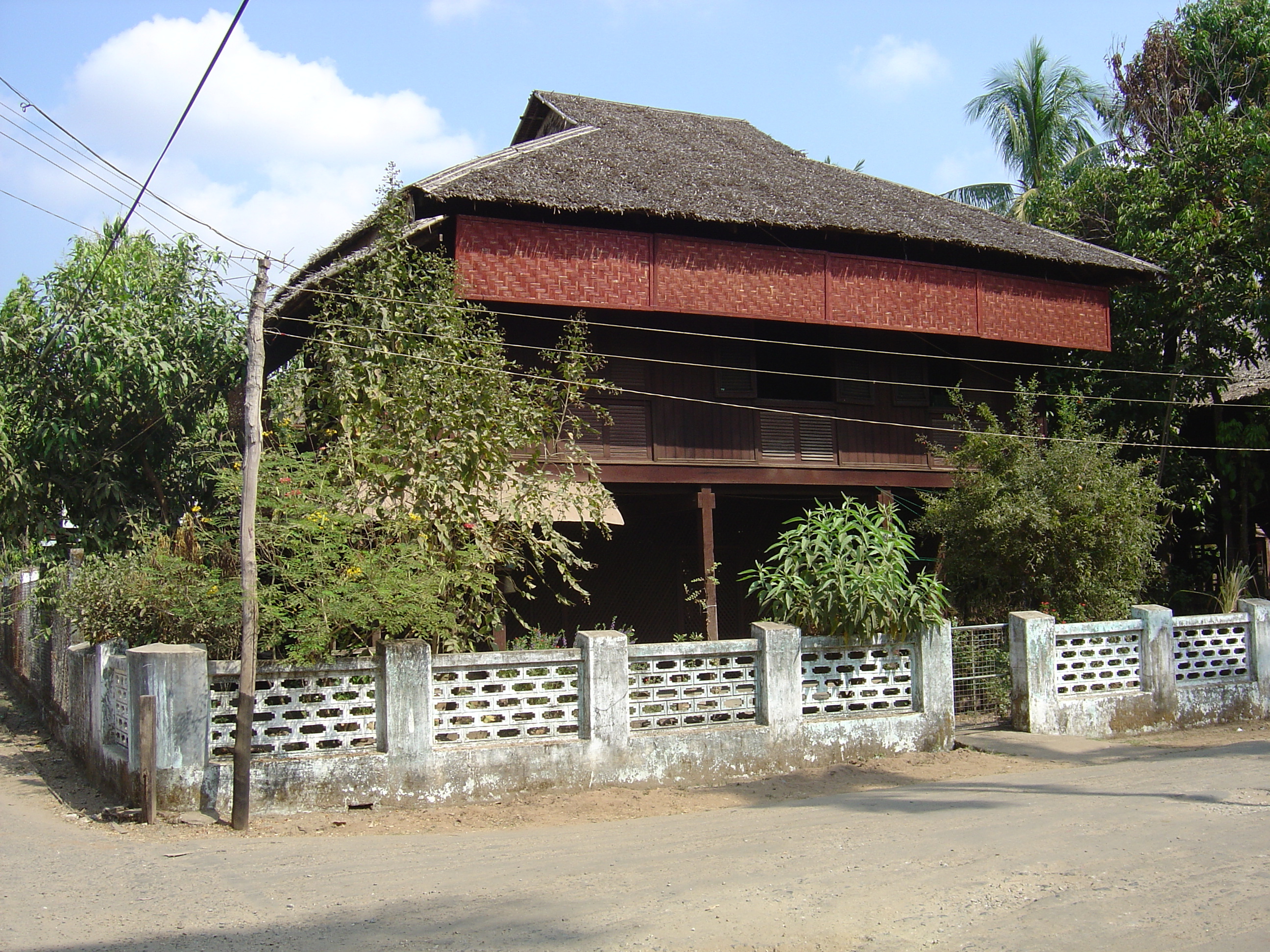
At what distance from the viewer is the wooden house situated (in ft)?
41.9

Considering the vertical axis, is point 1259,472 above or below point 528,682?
above

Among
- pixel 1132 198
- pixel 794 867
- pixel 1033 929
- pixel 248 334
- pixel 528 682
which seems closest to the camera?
pixel 1033 929

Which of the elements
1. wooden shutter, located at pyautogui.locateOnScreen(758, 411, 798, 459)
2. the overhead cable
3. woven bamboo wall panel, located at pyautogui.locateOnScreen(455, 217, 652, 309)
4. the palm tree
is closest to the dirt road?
the overhead cable

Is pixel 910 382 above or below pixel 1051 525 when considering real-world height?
above

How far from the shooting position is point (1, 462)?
1243 cm

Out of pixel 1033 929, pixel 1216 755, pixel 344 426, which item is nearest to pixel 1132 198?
pixel 1216 755

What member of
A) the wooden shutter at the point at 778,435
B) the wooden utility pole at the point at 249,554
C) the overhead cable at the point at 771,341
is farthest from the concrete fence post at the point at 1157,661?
the wooden utility pole at the point at 249,554

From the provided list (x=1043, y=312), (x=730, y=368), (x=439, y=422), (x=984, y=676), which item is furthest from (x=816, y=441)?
(x=439, y=422)

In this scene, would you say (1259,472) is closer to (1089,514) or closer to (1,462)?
(1089,514)

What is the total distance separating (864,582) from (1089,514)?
4.21 metres

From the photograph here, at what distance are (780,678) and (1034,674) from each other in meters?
3.18

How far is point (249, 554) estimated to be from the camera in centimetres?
752

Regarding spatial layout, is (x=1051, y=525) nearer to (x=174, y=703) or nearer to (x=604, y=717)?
(x=604, y=717)

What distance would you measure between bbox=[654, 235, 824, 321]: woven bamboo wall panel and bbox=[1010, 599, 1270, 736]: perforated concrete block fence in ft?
17.0
